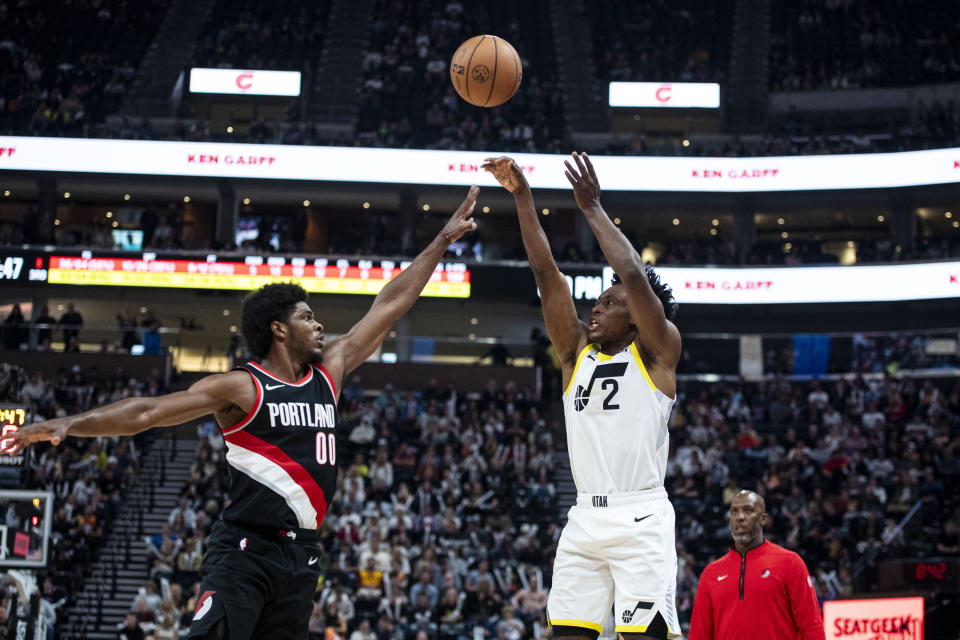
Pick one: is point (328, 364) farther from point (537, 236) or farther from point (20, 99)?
point (20, 99)

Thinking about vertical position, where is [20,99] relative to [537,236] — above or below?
above

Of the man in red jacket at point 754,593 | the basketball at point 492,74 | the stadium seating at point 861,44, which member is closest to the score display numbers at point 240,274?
the stadium seating at point 861,44

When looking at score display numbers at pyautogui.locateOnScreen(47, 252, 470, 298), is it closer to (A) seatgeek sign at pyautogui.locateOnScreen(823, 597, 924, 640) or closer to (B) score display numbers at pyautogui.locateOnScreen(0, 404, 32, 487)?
(B) score display numbers at pyautogui.locateOnScreen(0, 404, 32, 487)

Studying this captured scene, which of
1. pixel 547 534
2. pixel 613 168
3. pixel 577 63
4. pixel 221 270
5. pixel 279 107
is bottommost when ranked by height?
pixel 547 534

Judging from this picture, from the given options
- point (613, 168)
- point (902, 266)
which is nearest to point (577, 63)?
point (613, 168)

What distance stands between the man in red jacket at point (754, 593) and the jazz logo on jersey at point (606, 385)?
155 centimetres

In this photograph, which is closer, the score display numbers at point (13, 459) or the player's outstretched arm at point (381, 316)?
the player's outstretched arm at point (381, 316)

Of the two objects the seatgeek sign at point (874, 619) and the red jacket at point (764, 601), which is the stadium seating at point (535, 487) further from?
the red jacket at point (764, 601)

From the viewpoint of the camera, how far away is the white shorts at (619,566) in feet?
16.7

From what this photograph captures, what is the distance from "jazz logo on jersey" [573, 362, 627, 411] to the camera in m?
5.39

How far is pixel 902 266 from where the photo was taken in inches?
1066

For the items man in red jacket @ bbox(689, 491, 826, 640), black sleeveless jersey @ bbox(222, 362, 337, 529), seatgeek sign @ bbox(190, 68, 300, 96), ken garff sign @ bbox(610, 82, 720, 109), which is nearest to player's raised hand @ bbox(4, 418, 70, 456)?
black sleeveless jersey @ bbox(222, 362, 337, 529)

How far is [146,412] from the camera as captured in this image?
4.45m

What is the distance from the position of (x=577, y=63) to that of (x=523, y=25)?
2413 mm
